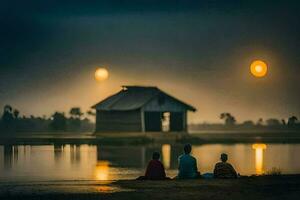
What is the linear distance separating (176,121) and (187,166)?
49.8 m

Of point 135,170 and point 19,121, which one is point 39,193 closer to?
point 135,170

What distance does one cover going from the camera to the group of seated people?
2244cm

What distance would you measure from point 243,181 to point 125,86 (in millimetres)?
53724

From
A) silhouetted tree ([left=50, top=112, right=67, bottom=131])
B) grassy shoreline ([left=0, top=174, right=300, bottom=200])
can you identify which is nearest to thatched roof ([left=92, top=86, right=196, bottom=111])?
silhouetted tree ([left=50, top=112, right=67, bottom=131])

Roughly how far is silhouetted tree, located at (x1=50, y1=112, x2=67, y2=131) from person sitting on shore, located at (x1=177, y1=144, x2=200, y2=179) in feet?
255

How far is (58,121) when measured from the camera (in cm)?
10025

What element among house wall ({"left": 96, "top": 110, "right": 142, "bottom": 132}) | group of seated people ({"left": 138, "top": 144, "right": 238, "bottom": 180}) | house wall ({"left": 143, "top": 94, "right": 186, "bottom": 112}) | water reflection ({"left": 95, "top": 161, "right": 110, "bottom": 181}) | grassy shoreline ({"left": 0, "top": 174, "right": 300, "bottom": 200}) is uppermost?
house wall ({"left": 143, "top": 94, "right": 186, "bottom": 112})

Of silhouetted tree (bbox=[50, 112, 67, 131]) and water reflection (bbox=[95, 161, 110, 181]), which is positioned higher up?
silhouetted tree (bbox=[50, 112, 67, 131])

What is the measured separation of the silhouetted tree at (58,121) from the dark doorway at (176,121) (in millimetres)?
30920

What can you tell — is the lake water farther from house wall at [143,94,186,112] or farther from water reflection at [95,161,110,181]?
house wall at [143,94,186,112]

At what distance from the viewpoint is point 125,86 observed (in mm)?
74750

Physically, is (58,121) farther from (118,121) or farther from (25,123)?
(118,121)

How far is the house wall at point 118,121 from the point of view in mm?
69375

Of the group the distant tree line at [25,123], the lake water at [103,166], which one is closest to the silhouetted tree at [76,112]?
the distant tree line at [25,123]
